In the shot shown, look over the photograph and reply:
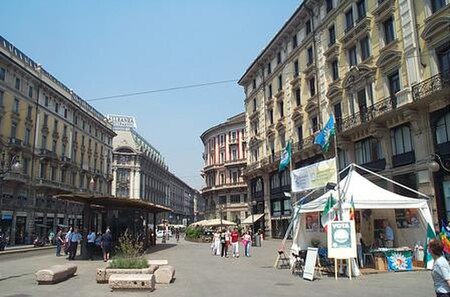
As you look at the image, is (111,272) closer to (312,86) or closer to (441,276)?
(441,276)

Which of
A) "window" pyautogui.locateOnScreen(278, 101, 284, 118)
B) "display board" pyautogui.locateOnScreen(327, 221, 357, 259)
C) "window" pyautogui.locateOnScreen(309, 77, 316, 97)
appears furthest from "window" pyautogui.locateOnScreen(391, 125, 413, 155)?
"window" pyautogui.locateOnScreen(278, 101, 284, 118)

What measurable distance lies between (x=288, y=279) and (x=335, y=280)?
62.3 inches

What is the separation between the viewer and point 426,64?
23141 mm

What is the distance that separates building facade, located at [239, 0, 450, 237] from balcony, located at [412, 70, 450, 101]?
55mm

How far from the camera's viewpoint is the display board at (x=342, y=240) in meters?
14.7

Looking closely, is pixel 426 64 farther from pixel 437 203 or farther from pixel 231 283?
pixel 231 283

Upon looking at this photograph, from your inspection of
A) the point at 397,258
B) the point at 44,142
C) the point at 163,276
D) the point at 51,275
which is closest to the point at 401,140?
the point at 397,258

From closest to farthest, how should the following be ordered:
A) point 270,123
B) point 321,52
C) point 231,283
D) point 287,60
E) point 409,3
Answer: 1. point 231,283
2. point 409,3
3. point 321,52
4. point 287,60
5. point 270,123

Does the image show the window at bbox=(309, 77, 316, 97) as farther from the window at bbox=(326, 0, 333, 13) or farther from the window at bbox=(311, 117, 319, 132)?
the window at bbox=(326, 0, 333, 13)

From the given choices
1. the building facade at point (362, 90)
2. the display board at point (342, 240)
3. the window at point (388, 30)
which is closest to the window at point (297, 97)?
the building facade at point (362, 90)

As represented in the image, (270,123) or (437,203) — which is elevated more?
(270,123)

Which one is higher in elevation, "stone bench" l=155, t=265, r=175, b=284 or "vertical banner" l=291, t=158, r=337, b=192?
"vertical banner" l=291, t=158, r=337, b=192

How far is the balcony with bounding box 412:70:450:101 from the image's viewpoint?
832 inches

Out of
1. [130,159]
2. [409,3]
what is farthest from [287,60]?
[130,159]
